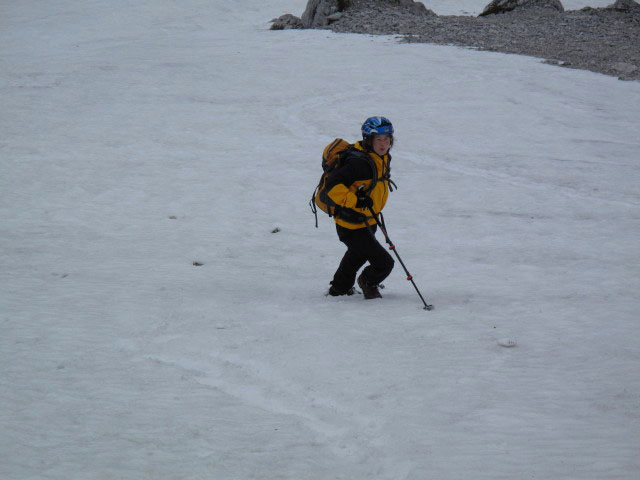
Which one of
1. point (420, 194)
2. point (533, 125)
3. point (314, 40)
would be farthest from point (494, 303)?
point (314, 40)

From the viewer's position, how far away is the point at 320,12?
30391mm

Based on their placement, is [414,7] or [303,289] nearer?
[303,289]

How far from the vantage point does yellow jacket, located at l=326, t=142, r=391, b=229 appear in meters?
5.32

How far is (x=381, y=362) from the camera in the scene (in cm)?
461

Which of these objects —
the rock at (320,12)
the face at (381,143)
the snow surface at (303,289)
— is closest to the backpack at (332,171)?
the face at (381,143)

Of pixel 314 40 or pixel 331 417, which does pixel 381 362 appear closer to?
pixel 331 417

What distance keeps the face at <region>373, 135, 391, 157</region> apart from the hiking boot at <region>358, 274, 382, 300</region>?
5.03ft

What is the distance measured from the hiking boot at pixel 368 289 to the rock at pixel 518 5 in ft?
105

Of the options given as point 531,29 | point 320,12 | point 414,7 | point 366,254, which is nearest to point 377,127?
point 366,254

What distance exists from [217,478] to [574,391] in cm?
266

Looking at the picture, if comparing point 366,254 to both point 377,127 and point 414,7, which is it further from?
point 414,7

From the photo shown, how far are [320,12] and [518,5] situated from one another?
12237 millimetres

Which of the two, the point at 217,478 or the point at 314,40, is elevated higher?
the point at 314,40

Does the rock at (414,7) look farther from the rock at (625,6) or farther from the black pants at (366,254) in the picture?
the black pants at (366,254)
